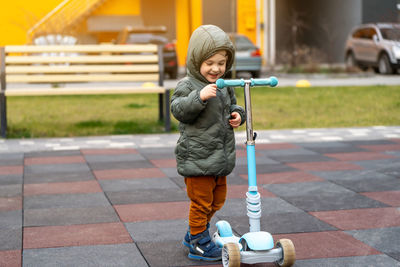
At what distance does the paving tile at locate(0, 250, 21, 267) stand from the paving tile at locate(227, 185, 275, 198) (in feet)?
5.97

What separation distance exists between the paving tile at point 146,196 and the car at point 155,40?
46.5 ft

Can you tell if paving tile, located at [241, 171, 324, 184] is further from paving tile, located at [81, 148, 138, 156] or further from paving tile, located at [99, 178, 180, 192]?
paving tile, located at [81, 148, 138, 156]

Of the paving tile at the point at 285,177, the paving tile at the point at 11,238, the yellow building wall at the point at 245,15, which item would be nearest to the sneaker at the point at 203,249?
the paving tile at the point at 11,238

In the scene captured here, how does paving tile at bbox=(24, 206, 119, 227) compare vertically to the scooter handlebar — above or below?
below

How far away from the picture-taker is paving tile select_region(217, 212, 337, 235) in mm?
4078

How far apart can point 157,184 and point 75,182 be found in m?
0.69

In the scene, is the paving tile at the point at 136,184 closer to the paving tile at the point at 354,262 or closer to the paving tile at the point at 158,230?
the paving tile at the point at 158,230

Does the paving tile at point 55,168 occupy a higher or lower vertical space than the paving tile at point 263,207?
lower

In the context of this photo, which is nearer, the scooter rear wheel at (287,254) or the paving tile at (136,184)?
the scooter rear wheel at (287,254)

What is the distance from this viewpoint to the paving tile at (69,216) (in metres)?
4.32

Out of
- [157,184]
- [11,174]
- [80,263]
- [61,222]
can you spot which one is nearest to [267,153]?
[157,184]

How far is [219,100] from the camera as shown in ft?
11.5

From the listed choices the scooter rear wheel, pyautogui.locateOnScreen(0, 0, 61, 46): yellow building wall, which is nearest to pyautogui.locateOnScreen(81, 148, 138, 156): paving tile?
pyautogui.locateOnScreen(0, 0, 61, 46): yellow building wall

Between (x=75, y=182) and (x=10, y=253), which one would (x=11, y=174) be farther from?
(x=10, y=253)
